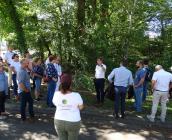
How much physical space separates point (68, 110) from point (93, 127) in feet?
14.1

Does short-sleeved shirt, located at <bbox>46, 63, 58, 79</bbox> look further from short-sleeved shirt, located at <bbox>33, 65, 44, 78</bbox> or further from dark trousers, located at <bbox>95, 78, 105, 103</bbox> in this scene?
dark trousers, located at <bbox>95, 78, 105, 103</bbox>

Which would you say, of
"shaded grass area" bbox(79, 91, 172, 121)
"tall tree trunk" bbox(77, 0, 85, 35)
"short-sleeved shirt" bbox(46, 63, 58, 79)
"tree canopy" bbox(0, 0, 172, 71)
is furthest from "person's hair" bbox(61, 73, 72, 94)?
"tall tree trunk" bbox(77, 0, 85, 35)

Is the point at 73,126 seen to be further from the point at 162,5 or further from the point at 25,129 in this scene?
the point at 162,5

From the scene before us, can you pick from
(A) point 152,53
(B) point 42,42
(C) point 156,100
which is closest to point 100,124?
(C) point 156,100

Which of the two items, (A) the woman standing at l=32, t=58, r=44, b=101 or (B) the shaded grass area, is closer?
(B) the shaded grass area

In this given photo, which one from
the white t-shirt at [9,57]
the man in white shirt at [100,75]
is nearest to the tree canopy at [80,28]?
the white t-shirt at [9,57]

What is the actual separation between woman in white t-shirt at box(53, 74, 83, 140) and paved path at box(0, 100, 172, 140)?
9.81ft

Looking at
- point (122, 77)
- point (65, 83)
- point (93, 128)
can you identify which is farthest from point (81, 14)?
point (65, 83)

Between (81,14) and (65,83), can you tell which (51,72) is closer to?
(65,83)

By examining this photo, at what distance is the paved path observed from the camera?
10125 millimetres

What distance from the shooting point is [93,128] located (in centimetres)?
1096

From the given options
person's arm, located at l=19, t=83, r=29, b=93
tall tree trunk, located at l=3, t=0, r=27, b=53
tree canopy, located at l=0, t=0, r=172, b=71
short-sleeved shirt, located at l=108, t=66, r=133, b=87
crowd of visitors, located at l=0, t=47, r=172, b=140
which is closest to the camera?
person's arm, located at l=19, t=83, r=29, b=93

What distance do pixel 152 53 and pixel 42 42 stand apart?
782 centimetres

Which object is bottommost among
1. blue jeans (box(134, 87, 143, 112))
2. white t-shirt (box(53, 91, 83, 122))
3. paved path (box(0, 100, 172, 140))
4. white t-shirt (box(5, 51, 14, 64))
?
paved path (box(0, 100, 172, 140))
